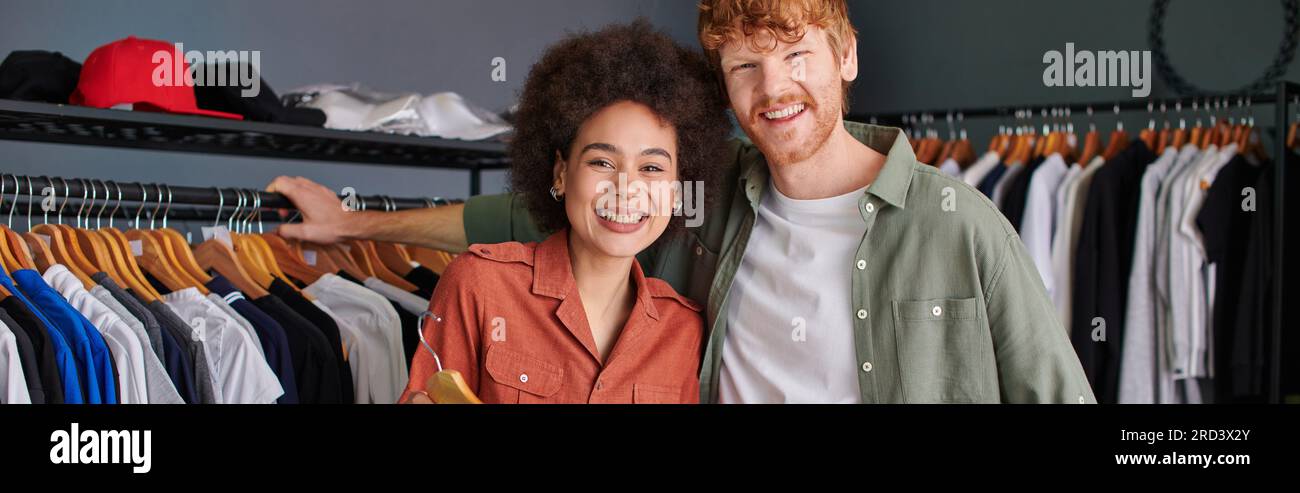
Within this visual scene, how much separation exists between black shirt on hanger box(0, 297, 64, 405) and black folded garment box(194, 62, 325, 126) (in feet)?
2.21

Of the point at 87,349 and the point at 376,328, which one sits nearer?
the point at 87,349

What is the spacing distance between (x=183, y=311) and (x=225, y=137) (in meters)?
0.52

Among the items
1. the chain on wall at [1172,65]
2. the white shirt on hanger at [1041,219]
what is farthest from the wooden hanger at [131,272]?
the chain on wall at [1172,65]

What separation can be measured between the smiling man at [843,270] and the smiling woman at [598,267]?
0.08 m

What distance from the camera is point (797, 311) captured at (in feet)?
5.27

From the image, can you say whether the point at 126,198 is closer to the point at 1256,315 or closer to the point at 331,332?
the point at 331,332

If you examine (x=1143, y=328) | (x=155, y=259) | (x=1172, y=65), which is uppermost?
(x=1172, y=65)

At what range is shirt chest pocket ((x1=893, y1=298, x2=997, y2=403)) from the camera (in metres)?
1.55

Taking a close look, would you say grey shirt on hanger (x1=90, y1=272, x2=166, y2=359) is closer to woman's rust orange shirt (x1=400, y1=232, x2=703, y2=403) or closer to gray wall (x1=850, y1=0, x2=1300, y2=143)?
woman's rust orange shirt (x1=400, y1=232, x2=703, y2=403)

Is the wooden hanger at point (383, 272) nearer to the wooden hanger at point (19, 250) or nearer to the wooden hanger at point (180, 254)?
the wooden hanger at point (180, 254)

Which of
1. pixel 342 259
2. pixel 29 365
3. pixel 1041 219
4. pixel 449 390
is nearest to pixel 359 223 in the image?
pixel 342 259

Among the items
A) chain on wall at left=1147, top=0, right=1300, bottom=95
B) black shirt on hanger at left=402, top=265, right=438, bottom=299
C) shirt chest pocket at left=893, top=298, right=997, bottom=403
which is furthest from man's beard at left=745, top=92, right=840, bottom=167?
chain on wall at left=1147, top=0, right=1300, bottom=95

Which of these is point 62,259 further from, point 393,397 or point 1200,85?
point 1200,85
